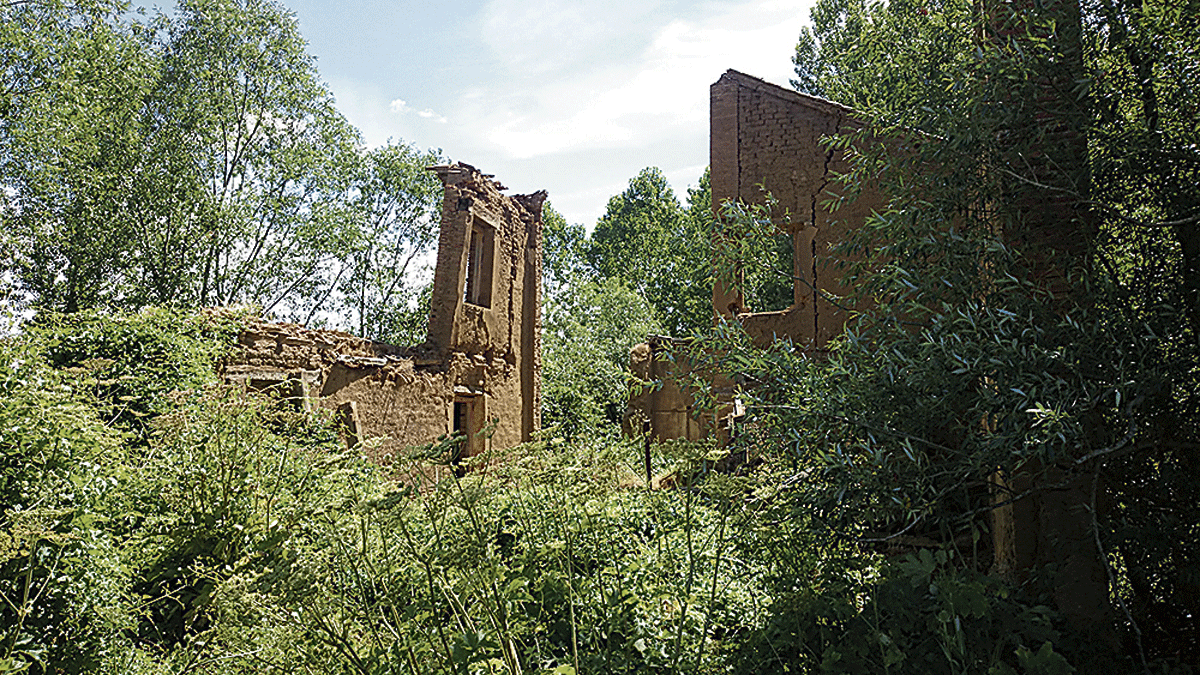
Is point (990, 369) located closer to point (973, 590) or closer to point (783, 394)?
point (973, 590)

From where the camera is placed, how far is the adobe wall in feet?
29.9

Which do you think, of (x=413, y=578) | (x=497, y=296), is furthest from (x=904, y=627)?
(x=497, y=296)

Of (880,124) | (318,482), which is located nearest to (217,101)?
(318,482)

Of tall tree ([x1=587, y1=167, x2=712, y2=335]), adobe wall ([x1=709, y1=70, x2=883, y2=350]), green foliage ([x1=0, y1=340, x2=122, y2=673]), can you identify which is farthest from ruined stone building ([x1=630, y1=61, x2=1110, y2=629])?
tall tree ([x1=587, y1=167, x2=712, y2=335])

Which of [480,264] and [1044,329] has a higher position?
[480,264]

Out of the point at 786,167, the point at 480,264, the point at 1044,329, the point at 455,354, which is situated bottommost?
the point at 1044,329

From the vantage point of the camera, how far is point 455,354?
38.9 feet

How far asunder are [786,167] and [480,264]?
5934 mm

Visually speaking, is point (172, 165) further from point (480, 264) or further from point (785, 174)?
point (785, 174)

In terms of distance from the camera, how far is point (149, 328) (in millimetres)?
7500

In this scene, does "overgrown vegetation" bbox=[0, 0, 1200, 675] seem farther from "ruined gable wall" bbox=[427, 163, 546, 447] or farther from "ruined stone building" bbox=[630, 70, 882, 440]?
"ruined gable wall" bbox=[427, 163, 546, 447]

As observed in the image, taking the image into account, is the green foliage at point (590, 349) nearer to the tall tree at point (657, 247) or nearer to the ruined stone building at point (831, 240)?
the tall tree at point (657, 247)

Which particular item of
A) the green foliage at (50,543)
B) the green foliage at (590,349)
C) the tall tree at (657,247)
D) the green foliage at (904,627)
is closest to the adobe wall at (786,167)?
the green foliage at (904,627)

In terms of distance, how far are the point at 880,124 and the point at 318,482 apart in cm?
488
